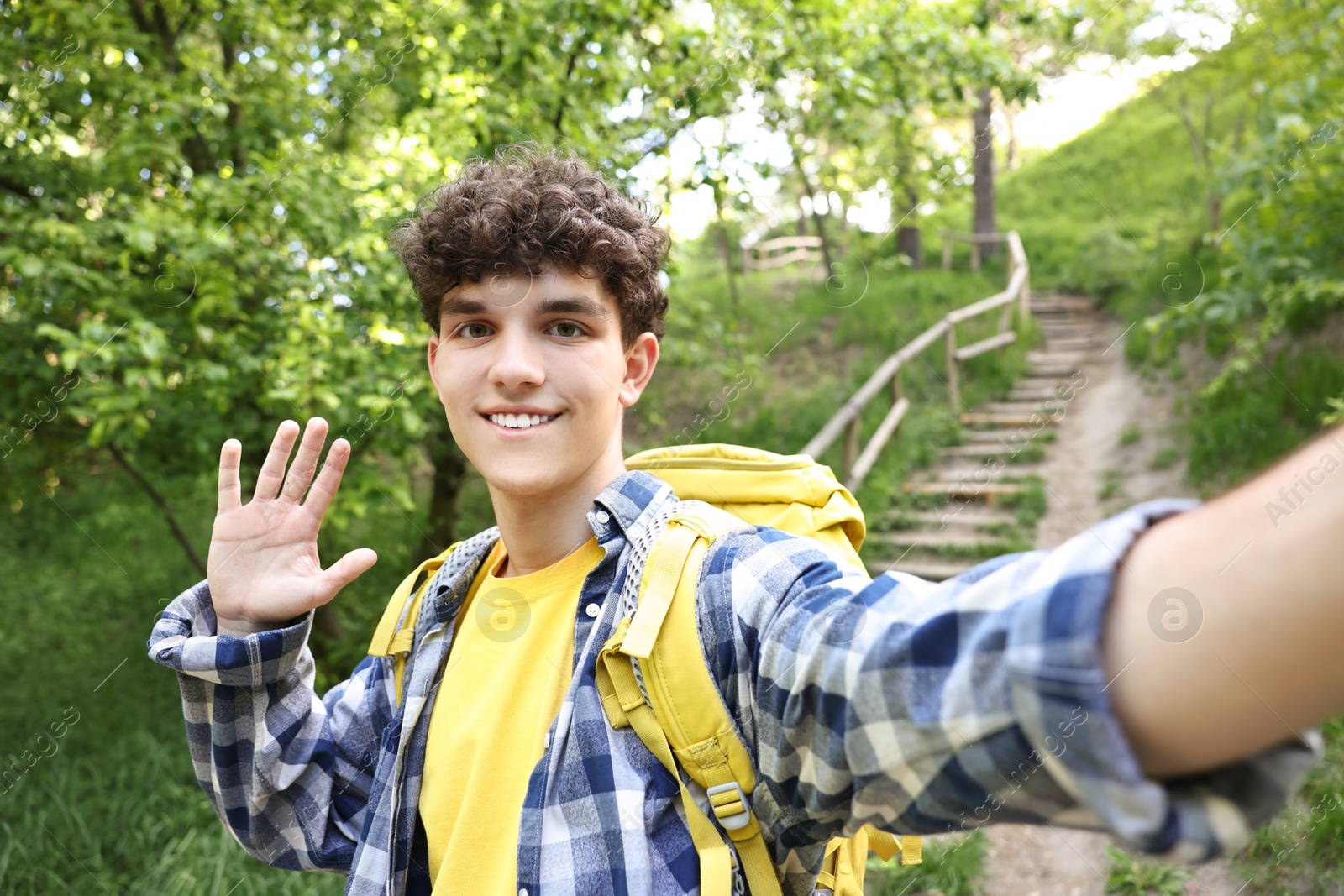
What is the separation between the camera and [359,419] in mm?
3223

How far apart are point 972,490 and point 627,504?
19.2 feet

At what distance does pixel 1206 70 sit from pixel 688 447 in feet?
27.5

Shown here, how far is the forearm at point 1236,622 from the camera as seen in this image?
19.5 inches

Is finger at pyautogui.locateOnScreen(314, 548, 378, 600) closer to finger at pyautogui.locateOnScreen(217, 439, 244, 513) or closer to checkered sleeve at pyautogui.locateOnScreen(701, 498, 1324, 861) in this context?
finger at pyautogui.locateOnScreen(217, 439, 244, 513)

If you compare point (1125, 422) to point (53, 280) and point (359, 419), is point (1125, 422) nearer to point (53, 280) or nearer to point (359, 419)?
point (359, 419)

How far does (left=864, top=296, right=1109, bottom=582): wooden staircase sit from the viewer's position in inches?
227

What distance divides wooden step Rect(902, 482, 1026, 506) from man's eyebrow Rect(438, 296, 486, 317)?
5.71 meters

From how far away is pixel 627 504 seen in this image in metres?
1.23

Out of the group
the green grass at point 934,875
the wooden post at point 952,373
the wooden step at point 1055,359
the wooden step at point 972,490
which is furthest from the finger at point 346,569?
the wooden step at point 1055,359

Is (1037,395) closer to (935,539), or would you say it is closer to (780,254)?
(935,539)

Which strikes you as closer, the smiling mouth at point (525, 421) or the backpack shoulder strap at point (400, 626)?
the smiling mouth at point (525, 421)

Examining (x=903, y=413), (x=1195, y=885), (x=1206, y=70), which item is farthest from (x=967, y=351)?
(x=1195, y=885)

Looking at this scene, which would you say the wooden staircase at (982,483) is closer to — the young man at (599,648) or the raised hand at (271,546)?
the young man at (599,648)

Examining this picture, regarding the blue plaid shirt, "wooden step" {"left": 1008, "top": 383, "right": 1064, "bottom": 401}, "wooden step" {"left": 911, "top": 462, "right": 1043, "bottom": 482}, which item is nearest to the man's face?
the blue plaid shirt
